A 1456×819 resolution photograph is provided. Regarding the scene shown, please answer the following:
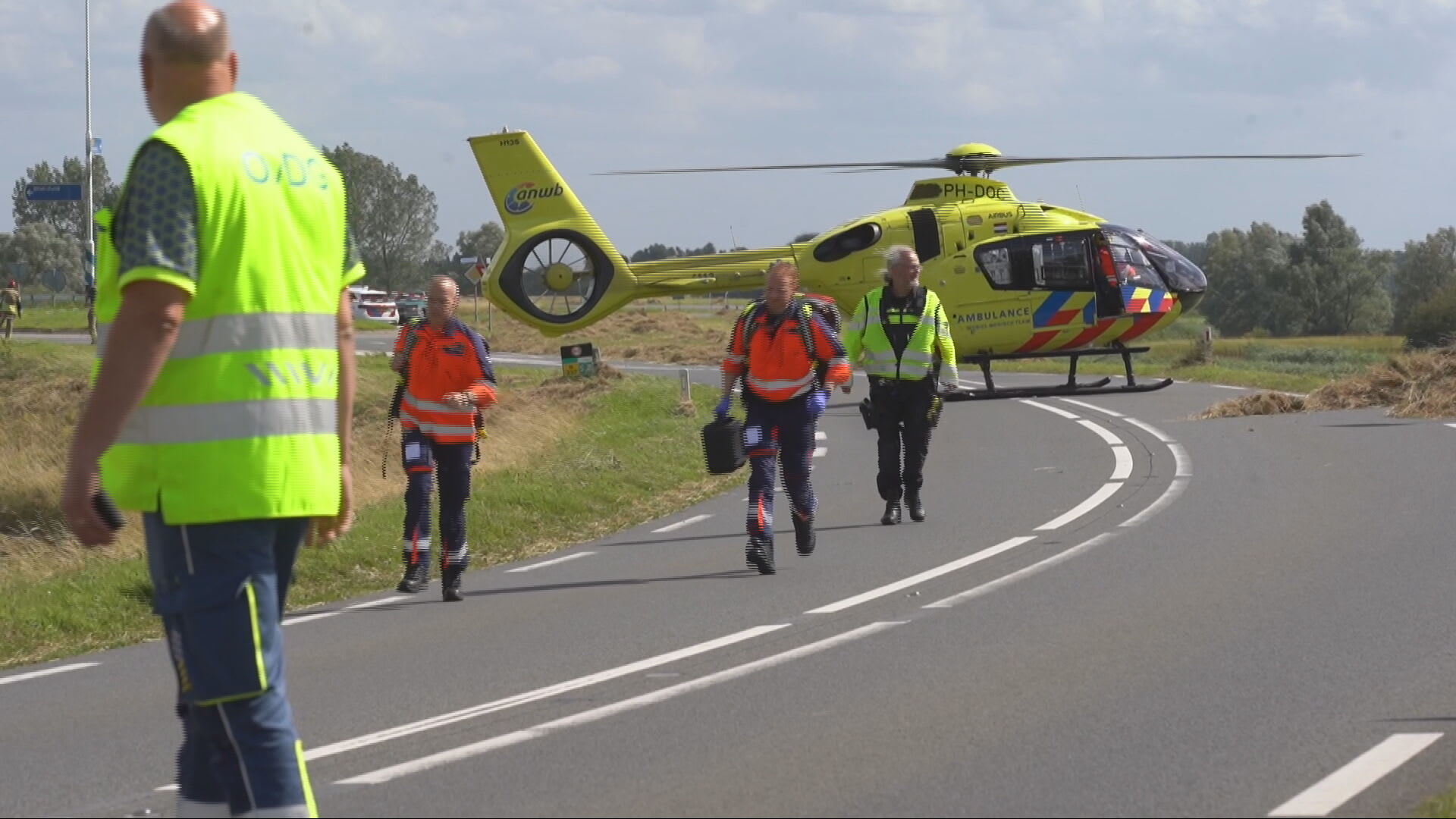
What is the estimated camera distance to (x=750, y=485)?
11.6 metres

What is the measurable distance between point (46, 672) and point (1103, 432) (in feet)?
48.9

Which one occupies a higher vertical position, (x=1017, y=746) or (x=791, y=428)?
(x=791, y=428)

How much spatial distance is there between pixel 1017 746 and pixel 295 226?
338cm

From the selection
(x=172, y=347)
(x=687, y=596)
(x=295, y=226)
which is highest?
(x=295, y=226)

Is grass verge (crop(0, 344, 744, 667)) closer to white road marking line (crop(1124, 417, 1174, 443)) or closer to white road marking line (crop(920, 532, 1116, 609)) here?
white road marking line (crop(920, 532, 1116, 609))

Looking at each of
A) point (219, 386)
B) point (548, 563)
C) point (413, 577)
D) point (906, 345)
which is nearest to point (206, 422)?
point (219, 386)

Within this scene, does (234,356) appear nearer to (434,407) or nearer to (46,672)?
(46,672)

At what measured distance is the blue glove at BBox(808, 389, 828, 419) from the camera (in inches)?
458

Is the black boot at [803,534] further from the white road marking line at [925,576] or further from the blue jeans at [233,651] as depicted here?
the blue jeans at [233,651]

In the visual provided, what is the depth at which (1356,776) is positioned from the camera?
5.97 meters

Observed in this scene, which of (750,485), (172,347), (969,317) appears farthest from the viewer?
(969,317)

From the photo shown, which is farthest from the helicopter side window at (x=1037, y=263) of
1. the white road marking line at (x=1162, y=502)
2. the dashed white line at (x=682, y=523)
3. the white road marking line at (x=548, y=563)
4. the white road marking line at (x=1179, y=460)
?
the white road marking line at (x=548, y=563)

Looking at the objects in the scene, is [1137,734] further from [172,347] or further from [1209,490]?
A: [1209,490]

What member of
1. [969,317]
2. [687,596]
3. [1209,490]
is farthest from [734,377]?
[969,317]
